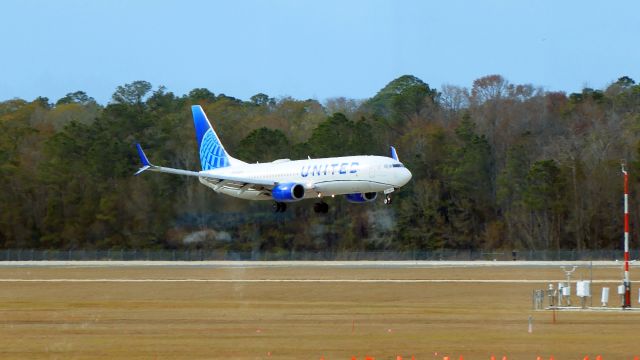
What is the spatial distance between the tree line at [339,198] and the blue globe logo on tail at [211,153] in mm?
2759

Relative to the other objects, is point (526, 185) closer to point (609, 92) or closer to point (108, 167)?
point (108, 167)

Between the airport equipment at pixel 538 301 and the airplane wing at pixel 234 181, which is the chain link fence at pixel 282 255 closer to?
the airplane wing at pixel 234 181

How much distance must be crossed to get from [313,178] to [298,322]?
3793 cm

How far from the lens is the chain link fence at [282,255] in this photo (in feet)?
332

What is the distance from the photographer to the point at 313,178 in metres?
80.6

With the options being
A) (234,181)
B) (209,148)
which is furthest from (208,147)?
(234,181)

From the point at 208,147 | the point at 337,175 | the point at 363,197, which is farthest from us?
the point at 208,147

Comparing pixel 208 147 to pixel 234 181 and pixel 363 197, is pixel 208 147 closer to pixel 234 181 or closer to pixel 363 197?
pixel 234 181

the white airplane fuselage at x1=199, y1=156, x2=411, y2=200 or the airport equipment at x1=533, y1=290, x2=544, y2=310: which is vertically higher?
the white airplane fuselage at x1=199, y1=156, x2=411, y2=200

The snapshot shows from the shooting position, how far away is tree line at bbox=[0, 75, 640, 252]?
4237 inches

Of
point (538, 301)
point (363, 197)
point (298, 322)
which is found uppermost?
point (363, 197)

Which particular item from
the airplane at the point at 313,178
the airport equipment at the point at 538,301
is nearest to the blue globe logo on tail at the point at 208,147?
the airplane at the point at 313,178

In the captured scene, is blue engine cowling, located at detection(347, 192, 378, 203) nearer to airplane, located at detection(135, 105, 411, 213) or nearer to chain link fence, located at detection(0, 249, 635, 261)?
airplane, located at detection(135, 105, 411, 213)

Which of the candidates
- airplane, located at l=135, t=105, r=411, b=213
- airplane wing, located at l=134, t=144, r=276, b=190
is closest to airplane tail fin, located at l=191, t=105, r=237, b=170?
airplane, located at l=135, t=105, r=411, b=213
